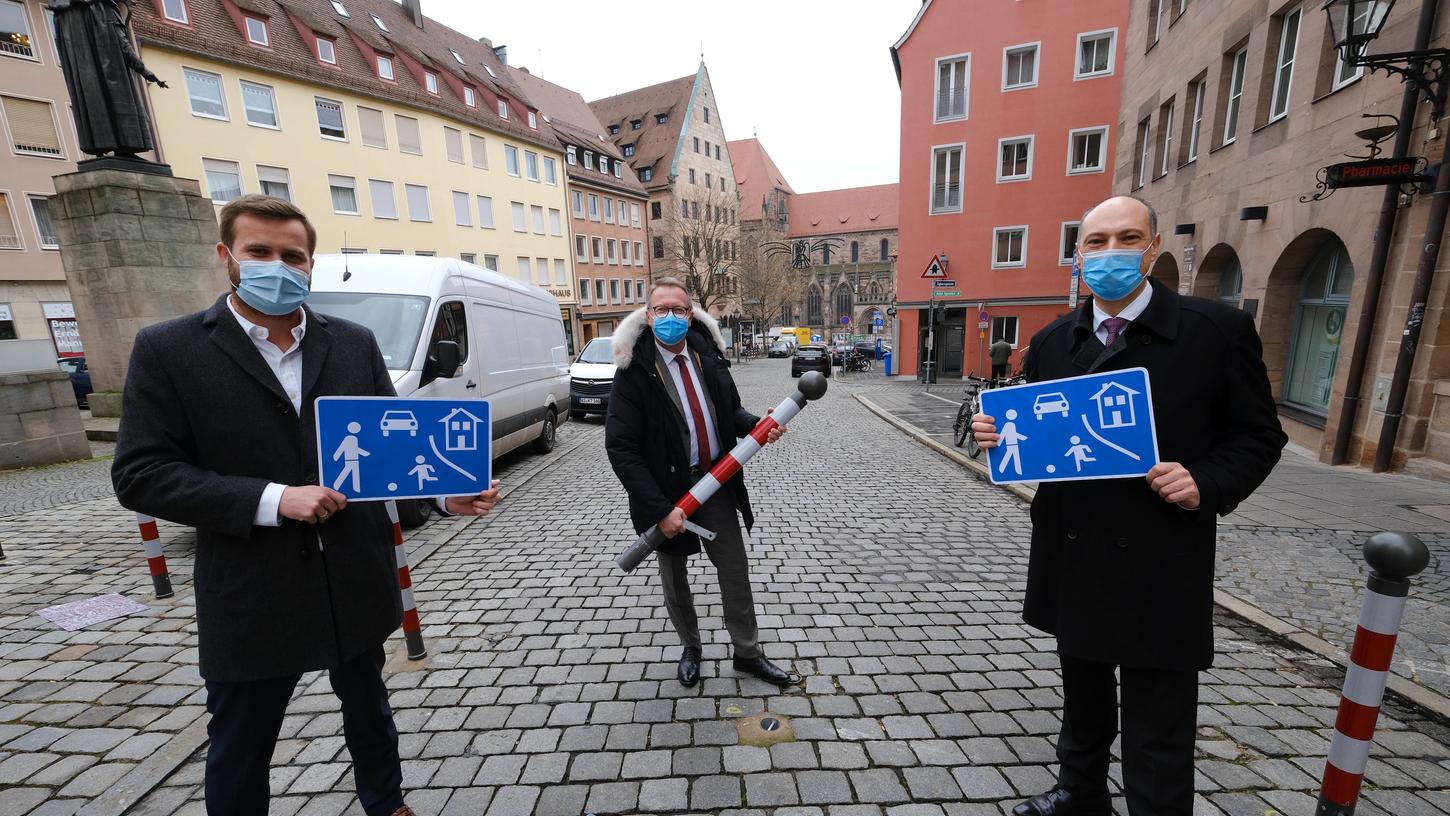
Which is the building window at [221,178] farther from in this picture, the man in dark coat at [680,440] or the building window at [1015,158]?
the building window at [1015,158]

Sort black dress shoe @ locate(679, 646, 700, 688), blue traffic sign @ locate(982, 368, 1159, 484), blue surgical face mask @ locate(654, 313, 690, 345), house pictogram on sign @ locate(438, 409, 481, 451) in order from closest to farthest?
blue traffic sign @ locate(982, 368, 1159, 484), house pictogram on sign @ locate(438, 409, 481, 451), blue surgical face mask @ locate(654, 313, 690, 345), black dress shoe @ locate(679, 646, 700, 688)

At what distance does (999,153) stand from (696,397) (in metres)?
25.1

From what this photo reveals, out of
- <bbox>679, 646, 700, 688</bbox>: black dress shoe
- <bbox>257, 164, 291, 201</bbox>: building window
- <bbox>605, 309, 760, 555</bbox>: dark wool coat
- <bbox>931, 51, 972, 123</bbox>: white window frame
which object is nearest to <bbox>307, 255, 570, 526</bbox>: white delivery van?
<bbox>605, 309, 760, 555</bbox>: dark wool coat

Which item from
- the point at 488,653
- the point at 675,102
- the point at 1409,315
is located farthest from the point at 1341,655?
the point at 675,102

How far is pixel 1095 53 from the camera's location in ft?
71.1

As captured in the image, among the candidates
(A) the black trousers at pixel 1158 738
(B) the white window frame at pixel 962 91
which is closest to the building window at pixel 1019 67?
(B) the white window frame at pixel 962 91

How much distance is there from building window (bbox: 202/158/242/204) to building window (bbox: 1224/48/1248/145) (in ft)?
99.6

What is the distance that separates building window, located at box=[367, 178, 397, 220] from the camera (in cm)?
2725

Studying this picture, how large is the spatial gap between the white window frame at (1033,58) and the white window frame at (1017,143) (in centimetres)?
182

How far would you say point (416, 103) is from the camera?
28.5 meters

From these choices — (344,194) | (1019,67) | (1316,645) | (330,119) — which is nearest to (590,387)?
(1316,645)

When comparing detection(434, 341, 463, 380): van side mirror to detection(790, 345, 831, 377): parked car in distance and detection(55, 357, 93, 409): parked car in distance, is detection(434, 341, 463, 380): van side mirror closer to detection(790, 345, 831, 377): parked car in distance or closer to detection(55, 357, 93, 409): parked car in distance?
detection(55, 357, 93, 409): parked car in distance

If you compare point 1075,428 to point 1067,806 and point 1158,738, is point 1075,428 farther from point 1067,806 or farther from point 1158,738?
point 1067,806

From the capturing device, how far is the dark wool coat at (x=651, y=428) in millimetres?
2863
